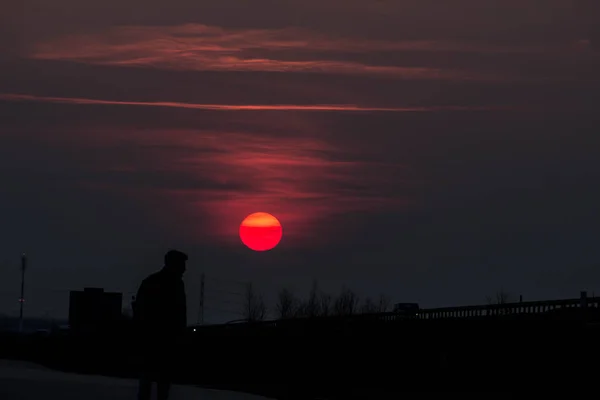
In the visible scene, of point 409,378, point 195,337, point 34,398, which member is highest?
point 195,337

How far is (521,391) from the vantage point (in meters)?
27.6

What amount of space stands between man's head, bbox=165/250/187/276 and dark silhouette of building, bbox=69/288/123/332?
36671mm

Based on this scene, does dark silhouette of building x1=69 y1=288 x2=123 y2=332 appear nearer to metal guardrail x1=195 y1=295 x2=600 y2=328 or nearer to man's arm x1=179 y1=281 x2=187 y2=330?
metal guardrail x1=195 y1=295 x2=600 y2=328

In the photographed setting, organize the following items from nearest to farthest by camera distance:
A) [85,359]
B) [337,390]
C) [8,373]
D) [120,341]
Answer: [8,373], [337,390], [85,359], [120,341]

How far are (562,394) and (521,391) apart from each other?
1222mm

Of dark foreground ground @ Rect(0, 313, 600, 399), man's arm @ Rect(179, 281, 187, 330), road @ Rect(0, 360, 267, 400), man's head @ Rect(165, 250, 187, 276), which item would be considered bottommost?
road @ Rect(0, 360, 267, 400)

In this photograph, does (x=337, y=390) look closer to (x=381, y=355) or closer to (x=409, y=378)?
(x=409, y=378)

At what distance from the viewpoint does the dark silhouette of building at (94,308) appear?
53.0m

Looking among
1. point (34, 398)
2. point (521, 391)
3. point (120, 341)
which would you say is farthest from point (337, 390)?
point (120, 341)

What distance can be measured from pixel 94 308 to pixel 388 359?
73.9 feet

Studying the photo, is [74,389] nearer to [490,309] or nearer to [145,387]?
[145,387]

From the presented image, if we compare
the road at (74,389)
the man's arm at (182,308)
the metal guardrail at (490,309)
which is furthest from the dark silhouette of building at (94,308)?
the man's arm at (182,308)

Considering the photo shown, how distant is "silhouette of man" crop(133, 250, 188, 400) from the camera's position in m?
16.3

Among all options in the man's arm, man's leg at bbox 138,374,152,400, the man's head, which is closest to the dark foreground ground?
the man's arm
